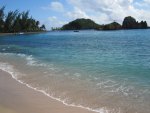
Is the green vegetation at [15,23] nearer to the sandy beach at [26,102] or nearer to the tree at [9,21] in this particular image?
the tree at [9,21]

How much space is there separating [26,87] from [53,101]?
3158 millimetres

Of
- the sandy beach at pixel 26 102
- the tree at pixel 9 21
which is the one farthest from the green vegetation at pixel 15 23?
the sandy beach at pixel 26 102

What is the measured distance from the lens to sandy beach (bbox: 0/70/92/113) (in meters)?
10.8

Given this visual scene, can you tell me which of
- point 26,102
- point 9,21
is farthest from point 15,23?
point 26,102

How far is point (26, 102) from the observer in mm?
11953

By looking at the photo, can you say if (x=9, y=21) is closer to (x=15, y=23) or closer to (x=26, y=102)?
(x=15, y=23)

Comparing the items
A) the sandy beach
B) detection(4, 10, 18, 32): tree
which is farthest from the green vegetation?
the sandy beach

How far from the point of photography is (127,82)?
15719 millimetres

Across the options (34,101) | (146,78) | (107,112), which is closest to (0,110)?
(34,101)

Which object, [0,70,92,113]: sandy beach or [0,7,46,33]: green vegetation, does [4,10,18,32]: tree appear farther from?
[0,70,92,113]: sandy beach

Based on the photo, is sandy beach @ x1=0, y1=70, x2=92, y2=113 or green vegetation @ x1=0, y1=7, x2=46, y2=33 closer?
sandy beach @ x1=0, y1=70, x2=92, y2=113

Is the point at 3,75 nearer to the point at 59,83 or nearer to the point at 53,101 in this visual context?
the point at 59,83

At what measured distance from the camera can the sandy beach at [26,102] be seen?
35.4ft

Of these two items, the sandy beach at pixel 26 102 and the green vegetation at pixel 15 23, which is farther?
the green vegetation at pixel 15 23
